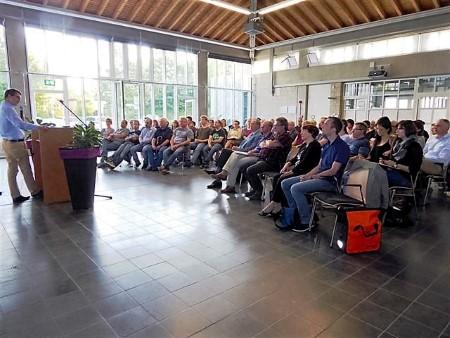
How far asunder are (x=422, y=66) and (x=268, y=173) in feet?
28.6

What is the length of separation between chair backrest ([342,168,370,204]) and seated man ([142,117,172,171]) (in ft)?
15.7

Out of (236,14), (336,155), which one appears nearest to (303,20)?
(236,14)

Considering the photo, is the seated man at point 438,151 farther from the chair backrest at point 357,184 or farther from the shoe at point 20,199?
the shoe at point 20,199

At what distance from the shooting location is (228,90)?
15102 mm

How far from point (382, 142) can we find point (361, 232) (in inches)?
81.1

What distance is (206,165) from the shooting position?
7.87 m

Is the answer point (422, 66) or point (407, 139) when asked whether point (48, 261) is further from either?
point (422, 66)

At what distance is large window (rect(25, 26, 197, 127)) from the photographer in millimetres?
10133

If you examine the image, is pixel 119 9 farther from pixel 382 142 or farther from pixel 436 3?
pixel 436 3

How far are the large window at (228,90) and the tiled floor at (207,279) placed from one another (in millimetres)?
11234

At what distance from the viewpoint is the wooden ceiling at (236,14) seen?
9.94 m

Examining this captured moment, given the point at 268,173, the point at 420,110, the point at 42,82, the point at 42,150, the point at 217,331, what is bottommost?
the point at 217,331

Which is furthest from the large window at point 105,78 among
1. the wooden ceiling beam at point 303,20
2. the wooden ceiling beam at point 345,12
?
the wooden ceiling beam at point 345,12

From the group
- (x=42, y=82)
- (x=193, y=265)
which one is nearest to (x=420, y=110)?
(x=193, y=265)
